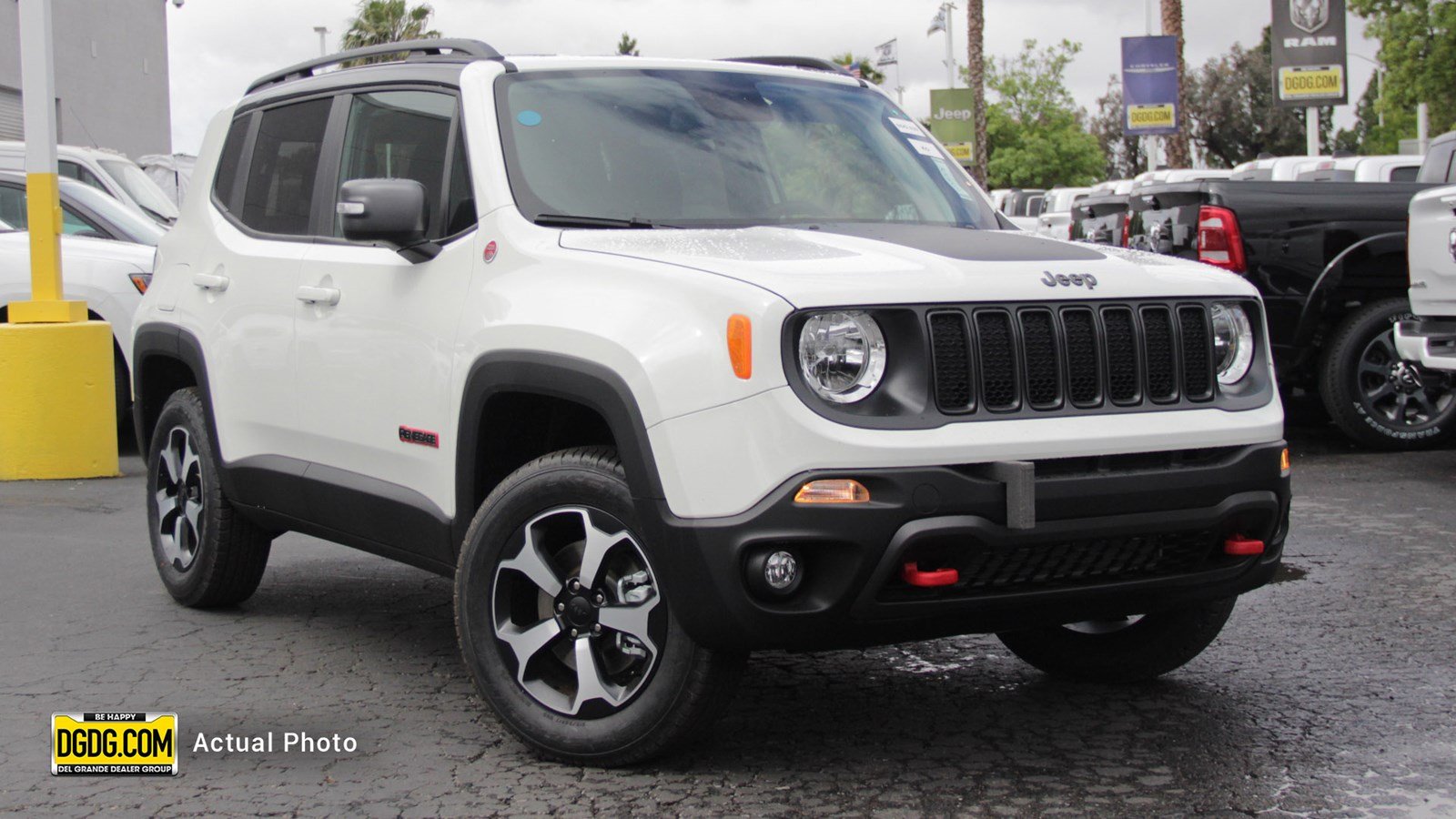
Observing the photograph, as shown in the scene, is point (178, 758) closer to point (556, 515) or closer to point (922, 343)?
point (556, 515)

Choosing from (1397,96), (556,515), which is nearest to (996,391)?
(556,515)

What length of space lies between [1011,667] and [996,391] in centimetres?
170

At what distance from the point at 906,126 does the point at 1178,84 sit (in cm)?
3101

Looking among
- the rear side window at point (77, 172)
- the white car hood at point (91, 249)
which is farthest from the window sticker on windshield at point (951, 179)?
the rear side window at point (77, 172)

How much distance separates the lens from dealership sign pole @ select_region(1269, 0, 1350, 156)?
29578mm

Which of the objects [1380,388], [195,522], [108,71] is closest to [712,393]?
[195,522]

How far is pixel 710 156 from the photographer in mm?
4992

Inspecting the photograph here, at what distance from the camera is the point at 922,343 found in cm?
388

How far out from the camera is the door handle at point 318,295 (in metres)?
5.21

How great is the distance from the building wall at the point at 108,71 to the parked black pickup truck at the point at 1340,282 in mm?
26684

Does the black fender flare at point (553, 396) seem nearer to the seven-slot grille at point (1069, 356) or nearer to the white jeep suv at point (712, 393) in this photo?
the white jeep suv at point (712, 393)

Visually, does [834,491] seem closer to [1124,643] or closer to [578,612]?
[578,612]

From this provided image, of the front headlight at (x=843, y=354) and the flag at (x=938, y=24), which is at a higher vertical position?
the flag at (x=938, y=24)

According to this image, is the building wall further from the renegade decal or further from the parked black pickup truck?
the renegade decal
